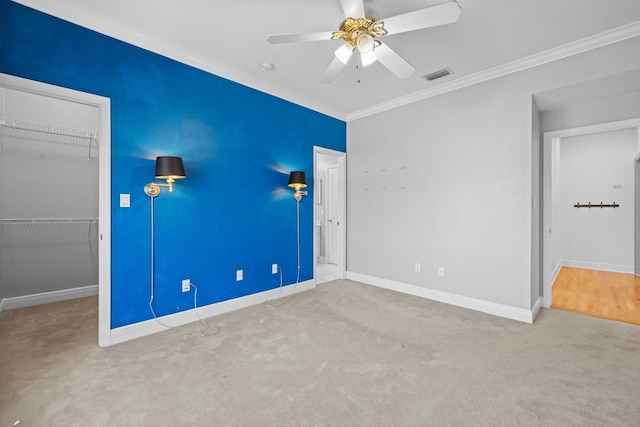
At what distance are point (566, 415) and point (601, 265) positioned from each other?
5688 mm

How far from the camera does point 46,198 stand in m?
3.84

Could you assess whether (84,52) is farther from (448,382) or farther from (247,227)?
(448,382)

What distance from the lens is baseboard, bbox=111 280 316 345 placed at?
2723 mm

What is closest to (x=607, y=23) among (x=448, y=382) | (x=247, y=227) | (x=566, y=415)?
(x=566, y=415)

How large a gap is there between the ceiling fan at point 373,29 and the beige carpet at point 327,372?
7.98ft

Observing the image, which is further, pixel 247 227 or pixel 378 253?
pixel 378 253

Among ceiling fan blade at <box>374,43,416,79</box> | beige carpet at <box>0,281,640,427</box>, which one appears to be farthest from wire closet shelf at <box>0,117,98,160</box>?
ceiling fan blade at <box>374,43,416,79</box>

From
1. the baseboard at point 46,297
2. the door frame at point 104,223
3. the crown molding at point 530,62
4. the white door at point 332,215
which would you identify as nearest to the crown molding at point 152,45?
the door frame at point 104,223

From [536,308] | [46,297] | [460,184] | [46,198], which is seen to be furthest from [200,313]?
[536,308]

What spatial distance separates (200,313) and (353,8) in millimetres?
3218

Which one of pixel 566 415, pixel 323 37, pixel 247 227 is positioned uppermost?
pixel 323 37

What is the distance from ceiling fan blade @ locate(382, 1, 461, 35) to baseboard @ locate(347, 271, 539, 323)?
10.1ft

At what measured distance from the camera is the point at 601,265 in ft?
18.8

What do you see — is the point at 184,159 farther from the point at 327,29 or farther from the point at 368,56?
the point at 368,56
